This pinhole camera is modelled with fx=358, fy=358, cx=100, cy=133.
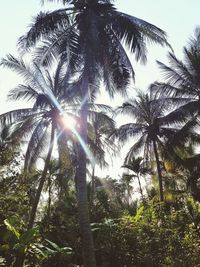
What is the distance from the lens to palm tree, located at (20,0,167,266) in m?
13.4

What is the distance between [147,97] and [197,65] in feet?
15.5

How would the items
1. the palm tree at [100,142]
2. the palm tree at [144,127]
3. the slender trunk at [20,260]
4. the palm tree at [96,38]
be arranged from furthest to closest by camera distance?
the palm tree at [144,127] → the palm tree at [100,142] → the palm tree at [96,38] → the slender trunk at [20,260]

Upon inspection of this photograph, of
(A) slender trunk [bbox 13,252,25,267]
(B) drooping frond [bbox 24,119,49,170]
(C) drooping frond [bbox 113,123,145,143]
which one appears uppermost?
(C) drooping frond [bbox 113,123,145,143]


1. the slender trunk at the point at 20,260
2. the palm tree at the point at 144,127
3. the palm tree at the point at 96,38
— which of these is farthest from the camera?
the palm tree at the point at 144,127

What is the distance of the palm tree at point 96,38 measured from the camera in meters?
13.4

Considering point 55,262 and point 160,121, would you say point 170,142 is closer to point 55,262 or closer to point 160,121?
point 160,121

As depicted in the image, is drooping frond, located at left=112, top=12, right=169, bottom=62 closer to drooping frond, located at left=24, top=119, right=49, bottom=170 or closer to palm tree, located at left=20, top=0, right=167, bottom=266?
palm tree, located at left=20, top=0, right=167, bottom=266

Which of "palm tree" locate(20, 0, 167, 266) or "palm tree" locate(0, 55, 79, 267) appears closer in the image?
"palm tree" locate(20, 0, 167, 266)

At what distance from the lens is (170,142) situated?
750 inches

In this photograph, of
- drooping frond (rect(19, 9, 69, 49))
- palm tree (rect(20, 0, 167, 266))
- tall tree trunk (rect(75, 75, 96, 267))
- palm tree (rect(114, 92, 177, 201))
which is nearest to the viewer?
tall tree trunk (rect(75, 75, 96, 267))

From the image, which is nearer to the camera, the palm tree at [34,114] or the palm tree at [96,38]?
the palm tree at [96,38]

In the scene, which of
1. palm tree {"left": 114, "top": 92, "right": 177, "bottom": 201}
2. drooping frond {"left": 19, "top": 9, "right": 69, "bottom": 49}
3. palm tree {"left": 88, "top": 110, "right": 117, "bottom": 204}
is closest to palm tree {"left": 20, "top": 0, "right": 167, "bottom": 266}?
drooping frond {"left": 19, "top": 9, "right": 69, "bottom": 49}

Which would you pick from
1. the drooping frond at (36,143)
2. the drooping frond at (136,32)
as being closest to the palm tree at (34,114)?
the drooping frond at (36,143)

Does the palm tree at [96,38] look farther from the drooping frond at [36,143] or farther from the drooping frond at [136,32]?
the drooping frond at [36,143]
